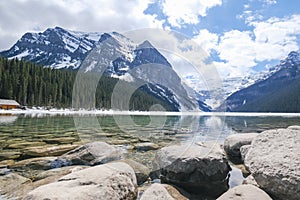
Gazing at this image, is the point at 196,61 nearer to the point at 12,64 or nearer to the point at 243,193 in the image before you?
the point at 243,193

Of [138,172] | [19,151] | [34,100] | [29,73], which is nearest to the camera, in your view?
[138,172]

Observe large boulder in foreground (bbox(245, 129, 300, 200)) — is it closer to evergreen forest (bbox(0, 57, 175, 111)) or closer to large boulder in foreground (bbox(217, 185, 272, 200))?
large boulder in foreground (bbox(217, 185, 272, 200))

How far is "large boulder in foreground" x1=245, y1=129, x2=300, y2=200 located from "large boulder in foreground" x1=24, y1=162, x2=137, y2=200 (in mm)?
3552

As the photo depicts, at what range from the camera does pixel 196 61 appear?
39.2 ft

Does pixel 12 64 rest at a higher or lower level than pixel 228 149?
higher

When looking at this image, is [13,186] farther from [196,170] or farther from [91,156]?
[196,170]

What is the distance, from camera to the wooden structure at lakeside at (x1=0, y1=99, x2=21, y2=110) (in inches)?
2522

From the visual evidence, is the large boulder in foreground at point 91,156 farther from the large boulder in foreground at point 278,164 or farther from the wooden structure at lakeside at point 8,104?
the wooden structure at lakeside at point 8,104

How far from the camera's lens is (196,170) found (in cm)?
869

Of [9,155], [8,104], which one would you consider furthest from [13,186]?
[8,104]

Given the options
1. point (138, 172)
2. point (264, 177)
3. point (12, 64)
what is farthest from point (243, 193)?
point (12, 64)

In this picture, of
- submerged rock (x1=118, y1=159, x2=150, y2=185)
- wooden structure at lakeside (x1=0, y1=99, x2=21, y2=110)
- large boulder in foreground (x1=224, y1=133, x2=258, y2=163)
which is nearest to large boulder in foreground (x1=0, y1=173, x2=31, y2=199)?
submerged rock (x1=118, y1=159, x2=150, y2=185)

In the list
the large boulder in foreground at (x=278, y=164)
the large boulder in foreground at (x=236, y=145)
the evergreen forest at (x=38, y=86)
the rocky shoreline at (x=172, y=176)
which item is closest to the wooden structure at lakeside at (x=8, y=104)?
the evergreen forest at (x=38, y=86)

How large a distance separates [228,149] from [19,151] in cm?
1065
